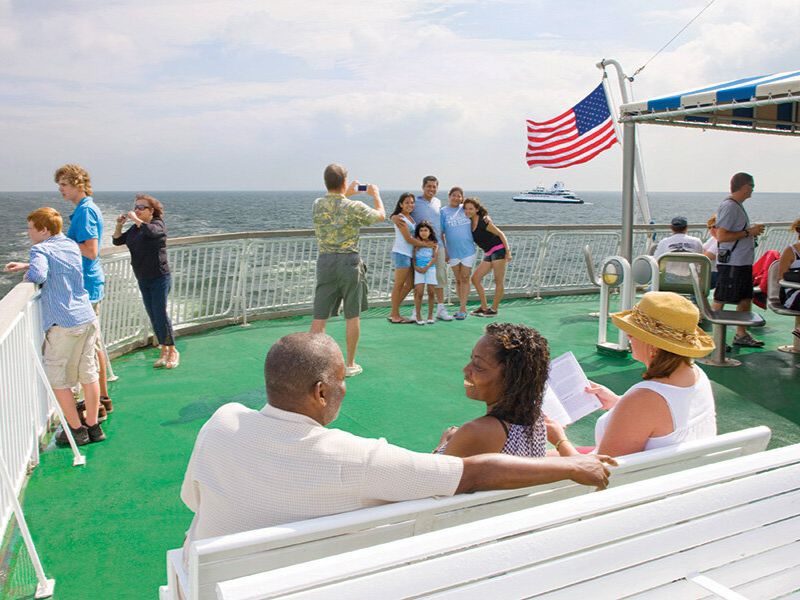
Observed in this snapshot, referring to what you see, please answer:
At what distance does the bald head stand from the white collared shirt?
0.06 meters

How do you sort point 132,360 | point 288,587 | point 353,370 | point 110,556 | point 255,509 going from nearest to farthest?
point 288,587 → point 255,509 → point 110,556 → point 353,370 → point 132,360

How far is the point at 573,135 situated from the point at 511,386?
1063cm

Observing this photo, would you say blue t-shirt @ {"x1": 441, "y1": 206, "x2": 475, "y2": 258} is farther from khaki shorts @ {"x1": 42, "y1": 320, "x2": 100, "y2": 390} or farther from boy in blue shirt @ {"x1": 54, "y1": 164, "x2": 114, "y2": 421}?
khaki shorts @ {"x1": 42, "y1": 320, "x2": 100, "y2": 390}

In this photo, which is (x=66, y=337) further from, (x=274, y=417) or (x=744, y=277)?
(x=744, y=277)

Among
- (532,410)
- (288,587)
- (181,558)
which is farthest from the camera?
(532,410)

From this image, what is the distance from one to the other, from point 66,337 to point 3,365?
85cm

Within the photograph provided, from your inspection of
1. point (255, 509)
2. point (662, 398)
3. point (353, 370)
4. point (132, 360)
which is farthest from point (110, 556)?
point (132, 360)

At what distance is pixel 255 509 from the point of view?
1.78 m

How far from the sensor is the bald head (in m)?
1.86

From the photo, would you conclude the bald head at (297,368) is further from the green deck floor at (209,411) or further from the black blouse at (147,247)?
the black blouse at (147,247)

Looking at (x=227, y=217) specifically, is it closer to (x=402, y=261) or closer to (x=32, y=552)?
(x=402, y=261)

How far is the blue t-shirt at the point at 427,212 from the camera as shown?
8438mm

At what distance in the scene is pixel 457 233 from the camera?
28.2 ft

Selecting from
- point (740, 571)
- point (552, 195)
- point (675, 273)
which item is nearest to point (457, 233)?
point (675, 273)
